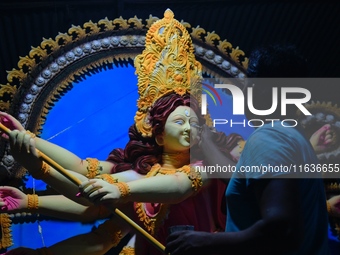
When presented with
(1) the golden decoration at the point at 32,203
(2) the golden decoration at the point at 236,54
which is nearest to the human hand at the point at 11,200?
(1) the golden decoration at the point at 32,203

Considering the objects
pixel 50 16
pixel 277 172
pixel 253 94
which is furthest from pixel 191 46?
pixel 277 172

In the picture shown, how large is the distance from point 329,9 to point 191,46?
0.54 meters

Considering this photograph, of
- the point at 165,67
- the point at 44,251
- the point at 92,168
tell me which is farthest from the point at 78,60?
the point at 44,251

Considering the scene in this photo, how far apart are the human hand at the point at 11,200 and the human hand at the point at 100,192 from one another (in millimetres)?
277

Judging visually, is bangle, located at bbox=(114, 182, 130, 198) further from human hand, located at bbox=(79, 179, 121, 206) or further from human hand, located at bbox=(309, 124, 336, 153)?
human hand, located at bbox=(309, 124, 336, 153)

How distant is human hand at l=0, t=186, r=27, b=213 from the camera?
211 cm

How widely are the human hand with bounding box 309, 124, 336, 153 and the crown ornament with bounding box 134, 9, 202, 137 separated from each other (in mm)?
417

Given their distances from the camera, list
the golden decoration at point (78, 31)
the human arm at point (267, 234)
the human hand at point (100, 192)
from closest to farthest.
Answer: the human arm at point (267, 234)
the human hand at point (100, 192)
the golden decoration at point (78, 31)

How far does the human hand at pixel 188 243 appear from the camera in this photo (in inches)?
50.9

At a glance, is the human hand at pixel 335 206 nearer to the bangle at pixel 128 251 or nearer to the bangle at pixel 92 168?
the bangle at pixel 128 251

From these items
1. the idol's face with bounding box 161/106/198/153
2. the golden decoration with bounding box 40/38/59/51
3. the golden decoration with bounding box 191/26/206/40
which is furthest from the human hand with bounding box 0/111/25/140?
the golden decoration with bounding box 191/26/206/40

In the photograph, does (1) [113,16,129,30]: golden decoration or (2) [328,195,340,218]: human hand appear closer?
(2) [328,195,340,218]: human hand

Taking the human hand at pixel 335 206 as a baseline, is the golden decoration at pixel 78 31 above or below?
above

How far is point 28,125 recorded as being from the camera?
2.31m
